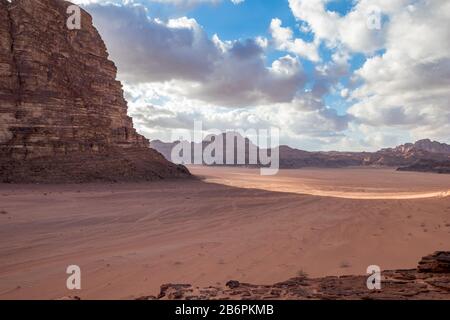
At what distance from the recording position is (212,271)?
5.94 meters

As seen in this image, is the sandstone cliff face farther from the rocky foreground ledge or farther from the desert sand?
the rocky foreground ledge

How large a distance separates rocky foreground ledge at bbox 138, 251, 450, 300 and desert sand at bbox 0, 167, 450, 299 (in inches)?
27.7

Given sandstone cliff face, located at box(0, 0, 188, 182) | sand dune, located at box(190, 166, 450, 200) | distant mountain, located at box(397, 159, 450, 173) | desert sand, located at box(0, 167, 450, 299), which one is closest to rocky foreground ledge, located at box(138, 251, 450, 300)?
desert sand, located at box(0, 167, 450, 299)

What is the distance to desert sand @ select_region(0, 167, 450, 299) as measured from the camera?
561cm

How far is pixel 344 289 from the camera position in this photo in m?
4.36

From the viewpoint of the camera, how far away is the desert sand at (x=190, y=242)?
561 cm

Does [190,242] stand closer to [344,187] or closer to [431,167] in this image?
[344,187]

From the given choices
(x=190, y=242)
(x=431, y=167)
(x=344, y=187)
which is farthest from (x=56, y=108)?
(x=431, y=167)

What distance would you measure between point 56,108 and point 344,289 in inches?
934

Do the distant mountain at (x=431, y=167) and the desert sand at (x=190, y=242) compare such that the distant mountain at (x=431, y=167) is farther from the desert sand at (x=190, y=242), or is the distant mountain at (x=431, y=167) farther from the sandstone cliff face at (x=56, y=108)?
the desert sand at (x=190, y=242)

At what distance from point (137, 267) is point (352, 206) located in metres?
11.0

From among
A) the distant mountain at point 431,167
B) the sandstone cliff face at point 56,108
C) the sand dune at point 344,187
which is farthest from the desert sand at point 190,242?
the distant mountain at point 431,167
